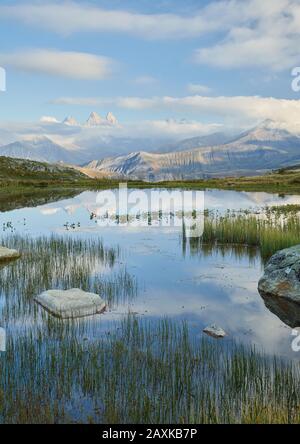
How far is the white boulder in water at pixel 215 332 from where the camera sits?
15016mm

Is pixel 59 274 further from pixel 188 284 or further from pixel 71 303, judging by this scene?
pixel 188 284

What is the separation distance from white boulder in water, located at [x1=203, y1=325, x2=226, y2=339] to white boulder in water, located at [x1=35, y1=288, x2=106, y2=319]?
4283 mm

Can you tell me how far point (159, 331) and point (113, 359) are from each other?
2.71 metres

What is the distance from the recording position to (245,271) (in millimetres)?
25062

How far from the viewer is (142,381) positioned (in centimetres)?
1161

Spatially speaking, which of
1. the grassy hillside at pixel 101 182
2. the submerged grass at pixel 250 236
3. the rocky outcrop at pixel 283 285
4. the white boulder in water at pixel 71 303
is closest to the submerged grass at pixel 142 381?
the white boulder in water at pixel 71 303

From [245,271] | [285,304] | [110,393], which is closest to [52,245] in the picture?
[245,271]

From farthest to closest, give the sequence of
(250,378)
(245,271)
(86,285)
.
→ 1. (245,271)
2. (86,285)
3. (250,378)

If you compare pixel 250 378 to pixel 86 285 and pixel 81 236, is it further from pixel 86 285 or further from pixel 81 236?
pixel 81 236

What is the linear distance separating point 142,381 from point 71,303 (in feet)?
20.6

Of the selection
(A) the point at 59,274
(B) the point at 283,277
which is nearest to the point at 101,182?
(A) the point at 59,274

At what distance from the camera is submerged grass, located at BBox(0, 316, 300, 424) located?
9922mm

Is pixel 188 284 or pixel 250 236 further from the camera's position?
pixel 250 236

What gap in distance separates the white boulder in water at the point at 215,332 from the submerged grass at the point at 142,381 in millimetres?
558
